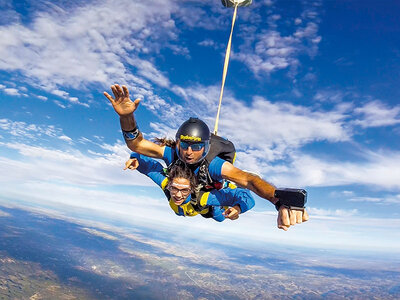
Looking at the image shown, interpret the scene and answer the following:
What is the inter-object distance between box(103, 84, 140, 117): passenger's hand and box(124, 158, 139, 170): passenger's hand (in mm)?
1434

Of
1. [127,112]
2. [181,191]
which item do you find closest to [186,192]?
[181,191]

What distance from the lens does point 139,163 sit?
4.66 meters

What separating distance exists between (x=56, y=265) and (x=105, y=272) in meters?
26.6

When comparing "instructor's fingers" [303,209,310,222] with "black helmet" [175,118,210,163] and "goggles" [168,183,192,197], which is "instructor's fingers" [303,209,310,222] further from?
"goggles" [168,183,192,197]

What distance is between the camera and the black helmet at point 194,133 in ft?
11.9

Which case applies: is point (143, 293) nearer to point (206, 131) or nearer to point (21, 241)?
point (21, 241)

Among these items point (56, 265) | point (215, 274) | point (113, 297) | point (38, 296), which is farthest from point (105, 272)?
point (215, 274)

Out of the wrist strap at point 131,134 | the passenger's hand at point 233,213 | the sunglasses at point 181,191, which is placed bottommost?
the passenger's hand at point 233,213

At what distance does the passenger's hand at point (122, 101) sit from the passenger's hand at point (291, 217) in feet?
7.40

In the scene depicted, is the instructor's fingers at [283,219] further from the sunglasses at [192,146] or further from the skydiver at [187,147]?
the sunglasses at [192,146]

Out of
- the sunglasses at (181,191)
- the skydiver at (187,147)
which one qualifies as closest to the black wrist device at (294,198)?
the skydiver at (187,147)

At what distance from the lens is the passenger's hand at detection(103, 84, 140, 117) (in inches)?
118

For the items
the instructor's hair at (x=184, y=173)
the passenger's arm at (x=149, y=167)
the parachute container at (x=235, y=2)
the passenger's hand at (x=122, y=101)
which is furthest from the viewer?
the parachute container at (x=235, y=2)

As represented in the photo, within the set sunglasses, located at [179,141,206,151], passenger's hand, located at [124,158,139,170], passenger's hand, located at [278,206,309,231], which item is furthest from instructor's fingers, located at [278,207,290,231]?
passenger's hand, located at [124,158,139,170]
